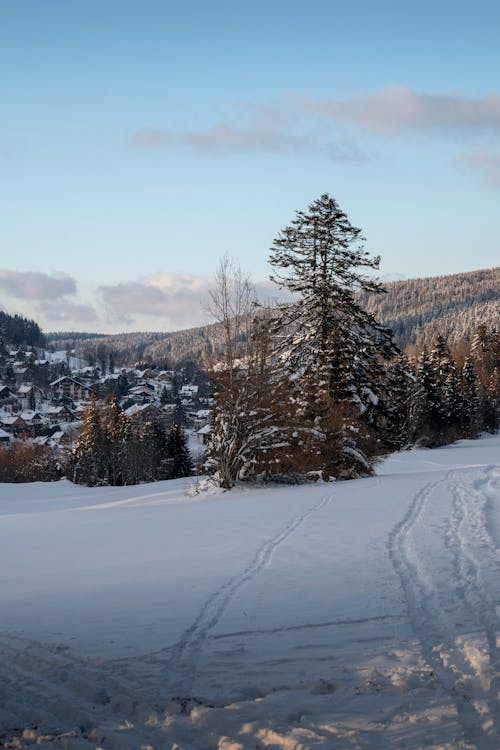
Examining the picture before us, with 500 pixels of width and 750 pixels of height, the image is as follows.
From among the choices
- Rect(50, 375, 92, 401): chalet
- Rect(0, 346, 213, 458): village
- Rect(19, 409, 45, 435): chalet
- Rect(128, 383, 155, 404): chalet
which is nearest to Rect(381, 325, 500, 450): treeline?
Rect(0, 346, 213, 458): village

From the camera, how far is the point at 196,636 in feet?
20.4

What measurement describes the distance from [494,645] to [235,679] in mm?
2407

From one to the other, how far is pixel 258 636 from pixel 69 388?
6507 inches

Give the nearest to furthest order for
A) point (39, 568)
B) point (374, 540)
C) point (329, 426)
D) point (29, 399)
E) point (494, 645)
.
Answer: point (494, 645) → point (39, 568) → point (374, 540) → point (329, 426) → point (29, 399)

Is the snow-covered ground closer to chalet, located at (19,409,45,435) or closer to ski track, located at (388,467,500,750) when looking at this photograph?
ski track, located at (388,467,500,750)

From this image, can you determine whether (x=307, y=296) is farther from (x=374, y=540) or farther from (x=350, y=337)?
(x=374, y=540)

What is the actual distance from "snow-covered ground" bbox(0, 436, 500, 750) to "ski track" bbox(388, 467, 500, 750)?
21mm

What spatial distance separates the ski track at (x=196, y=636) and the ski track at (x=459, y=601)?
2033 mm

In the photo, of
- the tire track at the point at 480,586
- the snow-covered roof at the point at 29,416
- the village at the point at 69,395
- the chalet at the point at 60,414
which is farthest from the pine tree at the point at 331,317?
the chalet at the point at 60,414

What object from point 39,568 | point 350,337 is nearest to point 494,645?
point 39,568

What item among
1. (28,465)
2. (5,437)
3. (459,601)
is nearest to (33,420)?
(5,437)

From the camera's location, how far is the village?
121 metres

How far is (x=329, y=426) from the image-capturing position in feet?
65.7

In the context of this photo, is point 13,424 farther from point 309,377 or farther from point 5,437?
point 309,377
